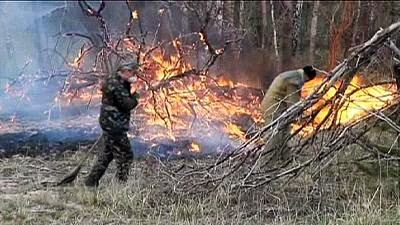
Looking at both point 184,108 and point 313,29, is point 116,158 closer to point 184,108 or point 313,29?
point 184,108

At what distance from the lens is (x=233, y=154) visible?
712cm

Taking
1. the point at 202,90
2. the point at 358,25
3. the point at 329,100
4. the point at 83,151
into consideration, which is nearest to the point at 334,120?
the point at 329,100

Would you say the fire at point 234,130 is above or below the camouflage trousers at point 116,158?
below

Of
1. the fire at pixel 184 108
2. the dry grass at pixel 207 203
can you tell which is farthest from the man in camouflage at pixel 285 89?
the fire at pixel 184 108

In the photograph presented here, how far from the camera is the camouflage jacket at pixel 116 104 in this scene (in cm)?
799

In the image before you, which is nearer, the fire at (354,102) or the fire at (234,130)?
the fire at (354,102)

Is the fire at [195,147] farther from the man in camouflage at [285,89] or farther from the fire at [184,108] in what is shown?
the man in camouflage at [285,89]

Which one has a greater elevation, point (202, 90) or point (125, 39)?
point (125, 39)

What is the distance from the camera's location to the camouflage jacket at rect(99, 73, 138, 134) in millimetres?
7988

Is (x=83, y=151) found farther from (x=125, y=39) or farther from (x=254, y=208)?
(x=254, y=208)

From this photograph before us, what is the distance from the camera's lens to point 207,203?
7.05m

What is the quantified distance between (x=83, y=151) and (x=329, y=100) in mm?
4674

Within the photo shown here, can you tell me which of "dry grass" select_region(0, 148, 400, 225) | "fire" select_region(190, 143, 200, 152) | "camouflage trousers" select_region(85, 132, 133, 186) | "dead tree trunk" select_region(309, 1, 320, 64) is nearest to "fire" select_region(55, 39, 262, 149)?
"fire" select_region(190, 143, 200, 152)

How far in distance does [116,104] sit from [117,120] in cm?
18
